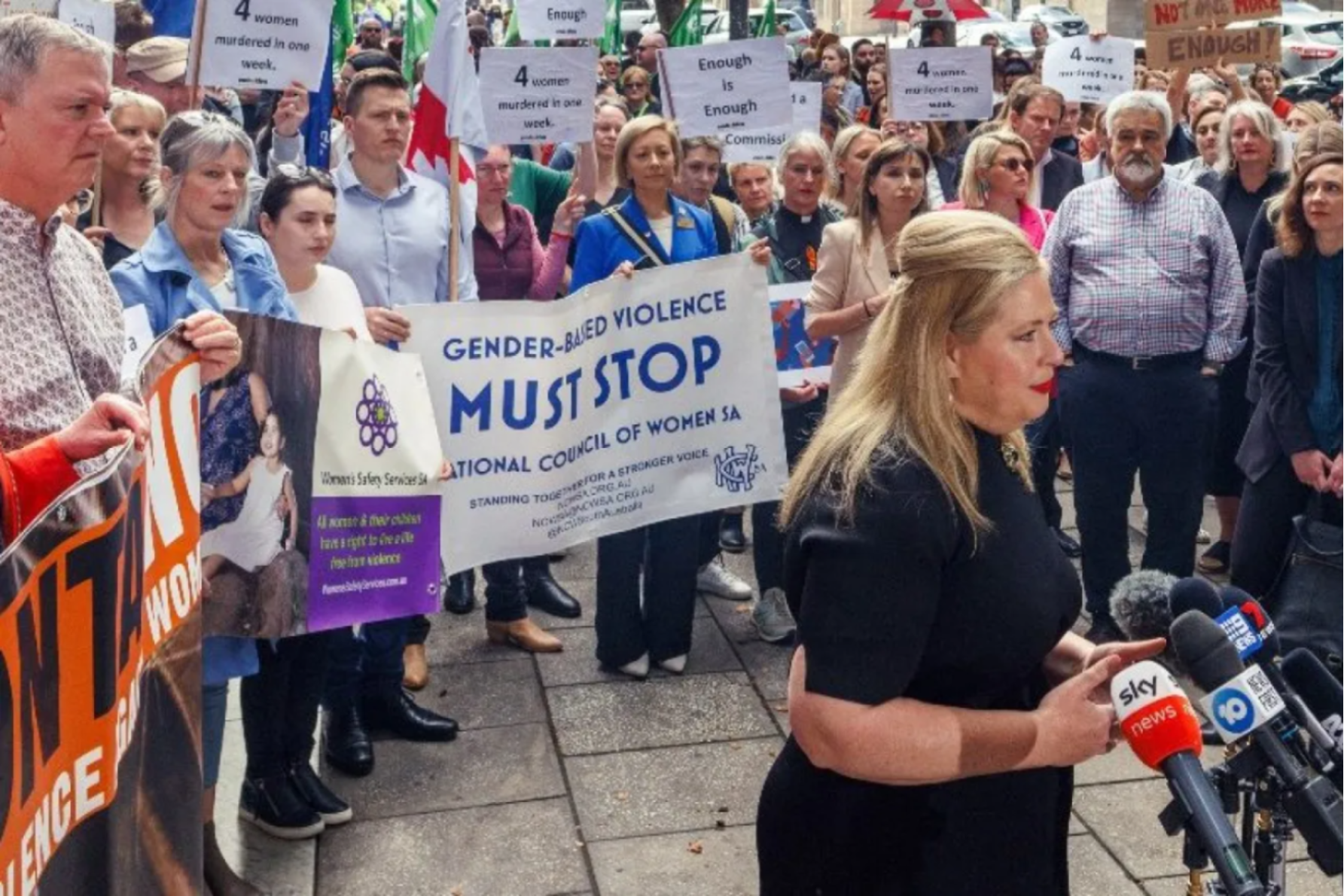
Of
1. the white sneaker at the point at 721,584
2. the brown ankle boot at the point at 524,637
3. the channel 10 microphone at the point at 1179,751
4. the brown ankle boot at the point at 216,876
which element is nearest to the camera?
the channel 10 microphone at the point at 1179,751

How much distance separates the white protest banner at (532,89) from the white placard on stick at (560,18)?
51.9 inches

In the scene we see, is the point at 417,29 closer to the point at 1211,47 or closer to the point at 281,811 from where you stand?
the point at 1211,47

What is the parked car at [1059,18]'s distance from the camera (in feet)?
118

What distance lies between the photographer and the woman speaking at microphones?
7.45 ft

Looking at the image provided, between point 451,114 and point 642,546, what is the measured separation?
63.1 inches

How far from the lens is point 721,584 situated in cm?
678

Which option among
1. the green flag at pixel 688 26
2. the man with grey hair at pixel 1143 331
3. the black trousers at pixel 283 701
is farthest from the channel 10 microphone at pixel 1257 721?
the green flag at pixel 688 26

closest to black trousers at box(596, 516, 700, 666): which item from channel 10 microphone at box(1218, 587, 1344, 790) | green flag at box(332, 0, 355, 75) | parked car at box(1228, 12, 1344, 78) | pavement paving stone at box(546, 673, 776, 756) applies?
pavement paving stone at box(546, 673, 776, 756)

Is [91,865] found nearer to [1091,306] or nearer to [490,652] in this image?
[490,652]

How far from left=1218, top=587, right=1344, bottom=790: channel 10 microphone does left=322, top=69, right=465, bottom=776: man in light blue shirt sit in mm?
3199

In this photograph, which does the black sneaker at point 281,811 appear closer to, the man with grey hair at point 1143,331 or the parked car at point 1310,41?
the man with grey hair at point 1143,331

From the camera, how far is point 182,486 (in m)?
2.78

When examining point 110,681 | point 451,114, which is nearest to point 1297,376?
point 451,114

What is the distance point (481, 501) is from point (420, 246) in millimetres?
862
